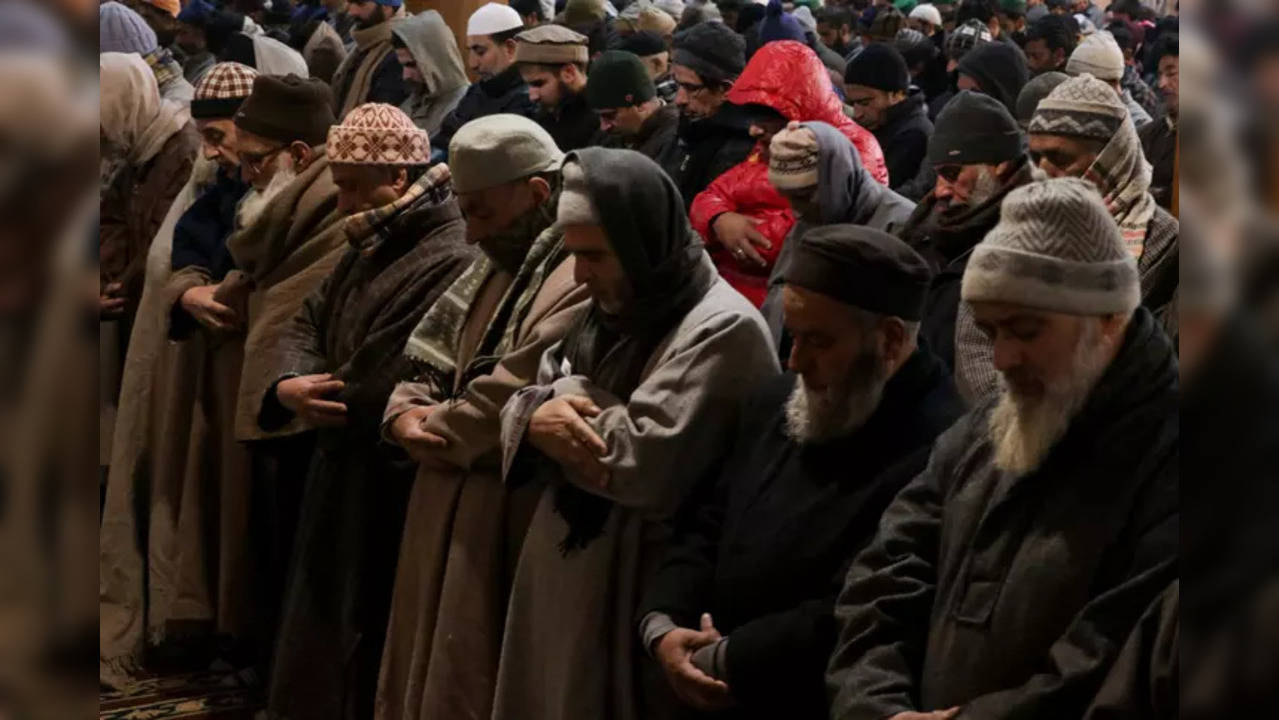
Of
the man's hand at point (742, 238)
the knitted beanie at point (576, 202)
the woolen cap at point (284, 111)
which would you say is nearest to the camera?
the knitted beanie at point (576, 202)

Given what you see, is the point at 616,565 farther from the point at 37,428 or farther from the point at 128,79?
the point at 128,79

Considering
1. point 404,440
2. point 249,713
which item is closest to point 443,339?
point 404,440

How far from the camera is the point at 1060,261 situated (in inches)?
92.2

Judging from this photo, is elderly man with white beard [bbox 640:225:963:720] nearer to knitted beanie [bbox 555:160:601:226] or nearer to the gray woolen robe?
the gray woolen robe

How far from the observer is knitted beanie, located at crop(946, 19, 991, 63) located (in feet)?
31.2

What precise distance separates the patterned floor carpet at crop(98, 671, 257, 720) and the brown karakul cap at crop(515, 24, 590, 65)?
2.94m

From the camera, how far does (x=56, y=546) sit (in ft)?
1.82

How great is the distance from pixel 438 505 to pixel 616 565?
2.21ft

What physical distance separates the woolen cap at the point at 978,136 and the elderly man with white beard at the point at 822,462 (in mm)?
1204

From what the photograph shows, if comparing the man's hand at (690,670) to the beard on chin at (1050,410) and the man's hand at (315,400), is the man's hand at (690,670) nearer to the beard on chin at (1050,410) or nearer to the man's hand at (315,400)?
the beard on chin at (1050,410)

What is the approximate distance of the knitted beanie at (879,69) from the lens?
6.39 metres

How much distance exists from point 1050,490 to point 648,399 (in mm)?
1085

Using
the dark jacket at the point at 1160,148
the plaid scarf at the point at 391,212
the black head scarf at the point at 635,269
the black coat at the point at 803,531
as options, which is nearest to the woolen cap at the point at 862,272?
the black coat at the point at 803,531

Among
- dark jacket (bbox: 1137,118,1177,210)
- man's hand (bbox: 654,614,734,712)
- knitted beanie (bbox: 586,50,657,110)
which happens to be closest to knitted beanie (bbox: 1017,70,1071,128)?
dark jacket (bbox: 1137,118,1177,210)
